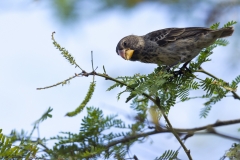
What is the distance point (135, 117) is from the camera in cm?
232

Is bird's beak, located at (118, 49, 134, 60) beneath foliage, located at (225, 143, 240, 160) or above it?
above

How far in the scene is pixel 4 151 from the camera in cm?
212

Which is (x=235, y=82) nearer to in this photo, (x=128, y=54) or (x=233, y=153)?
(x=233, y=153)

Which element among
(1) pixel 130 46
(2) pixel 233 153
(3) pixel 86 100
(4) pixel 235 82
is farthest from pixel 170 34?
(2) pixel 233 153

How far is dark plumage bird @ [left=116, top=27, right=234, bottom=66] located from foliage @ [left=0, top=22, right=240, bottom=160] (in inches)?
41.9

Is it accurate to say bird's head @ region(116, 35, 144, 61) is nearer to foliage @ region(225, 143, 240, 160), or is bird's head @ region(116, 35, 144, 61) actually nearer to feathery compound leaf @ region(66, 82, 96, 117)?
feathery compound leaf @ region(66, 82, 96, 117)

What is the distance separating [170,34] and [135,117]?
220cm

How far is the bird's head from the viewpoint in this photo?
421cm

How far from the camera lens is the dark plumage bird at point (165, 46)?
13.3 feet

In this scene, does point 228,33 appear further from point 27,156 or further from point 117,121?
point 27,156

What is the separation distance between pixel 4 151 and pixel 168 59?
7.56 ft

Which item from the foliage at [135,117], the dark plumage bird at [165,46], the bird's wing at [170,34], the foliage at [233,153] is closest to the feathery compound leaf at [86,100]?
the foliage at [135,117]

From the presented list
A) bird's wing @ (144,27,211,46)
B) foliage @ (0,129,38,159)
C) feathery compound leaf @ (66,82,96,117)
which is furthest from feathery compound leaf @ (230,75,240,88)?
bird's wing @ (144,27,211,46)

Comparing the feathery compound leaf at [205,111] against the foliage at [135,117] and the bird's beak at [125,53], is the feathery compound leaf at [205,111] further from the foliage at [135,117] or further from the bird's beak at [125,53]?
the bird's beak at [125,53]
